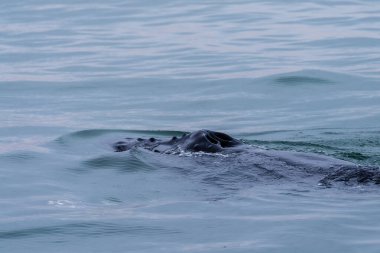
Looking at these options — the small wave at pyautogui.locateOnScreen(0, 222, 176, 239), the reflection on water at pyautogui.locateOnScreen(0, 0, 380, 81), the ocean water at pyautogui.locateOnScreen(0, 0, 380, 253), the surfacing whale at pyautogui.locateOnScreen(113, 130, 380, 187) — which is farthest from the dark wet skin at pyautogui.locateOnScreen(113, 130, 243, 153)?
the reflection on water at pyautogui.locateOnScreen(0, 0, 380, 81)

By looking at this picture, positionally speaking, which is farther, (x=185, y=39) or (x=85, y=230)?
(x=185, y=39)

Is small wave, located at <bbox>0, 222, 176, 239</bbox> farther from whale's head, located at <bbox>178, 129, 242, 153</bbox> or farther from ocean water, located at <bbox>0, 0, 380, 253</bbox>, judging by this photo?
whale's head, located at <bbox>178, 129, 242, 153</bbox>

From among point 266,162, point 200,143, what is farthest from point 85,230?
point 200,143

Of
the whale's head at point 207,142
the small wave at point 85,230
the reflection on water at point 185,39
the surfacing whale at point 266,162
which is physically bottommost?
the small wave at point 85,230

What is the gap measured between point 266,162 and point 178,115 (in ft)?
14.1

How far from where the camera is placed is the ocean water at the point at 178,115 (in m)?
8.08

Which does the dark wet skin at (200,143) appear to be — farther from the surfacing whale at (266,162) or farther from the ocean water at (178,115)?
the ocean water at (178,115)

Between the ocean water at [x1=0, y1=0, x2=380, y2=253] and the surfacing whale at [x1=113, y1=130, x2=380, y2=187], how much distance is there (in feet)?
0.47

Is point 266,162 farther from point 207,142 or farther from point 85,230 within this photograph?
point 85,230

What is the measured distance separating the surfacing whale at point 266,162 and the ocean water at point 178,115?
14 centimetres

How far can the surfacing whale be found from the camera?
896cm

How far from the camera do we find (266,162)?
9602 mm

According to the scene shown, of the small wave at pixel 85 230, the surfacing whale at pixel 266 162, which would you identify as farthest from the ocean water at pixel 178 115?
the surfacing whale at pixel 266 162

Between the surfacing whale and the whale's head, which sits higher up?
the whale's head
